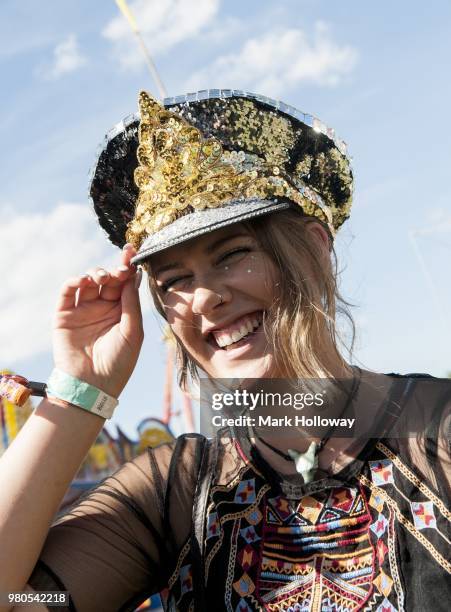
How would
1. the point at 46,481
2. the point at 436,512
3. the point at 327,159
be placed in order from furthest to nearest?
the point at 327,159, the point at 46,481, the point at 436,512

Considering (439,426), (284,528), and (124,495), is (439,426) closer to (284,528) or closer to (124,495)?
(284,528)

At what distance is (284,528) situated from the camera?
2.49 metres

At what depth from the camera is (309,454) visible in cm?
260

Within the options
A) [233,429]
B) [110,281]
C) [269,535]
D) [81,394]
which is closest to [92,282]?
[110,281]

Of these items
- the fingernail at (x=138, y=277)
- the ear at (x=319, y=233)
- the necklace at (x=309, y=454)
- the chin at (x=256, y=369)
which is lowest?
the necklace at (x=309, y=454)

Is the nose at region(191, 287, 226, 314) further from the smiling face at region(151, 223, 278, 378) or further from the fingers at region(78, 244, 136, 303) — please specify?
the fingers at region(78, 244, 136, 303)

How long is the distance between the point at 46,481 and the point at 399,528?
3.63 ft

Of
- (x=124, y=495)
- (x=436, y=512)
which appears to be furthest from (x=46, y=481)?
(x=436, y=512)

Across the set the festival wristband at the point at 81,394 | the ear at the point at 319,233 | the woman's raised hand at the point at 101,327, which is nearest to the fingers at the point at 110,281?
the woman's raised hand at the point at 101,327

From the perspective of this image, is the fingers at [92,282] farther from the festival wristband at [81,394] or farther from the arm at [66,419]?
the festival wristband at [81,394]

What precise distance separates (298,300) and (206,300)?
318mm

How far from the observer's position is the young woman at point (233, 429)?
2371mm

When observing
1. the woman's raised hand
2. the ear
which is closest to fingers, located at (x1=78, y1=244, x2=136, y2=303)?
the woman's raised hand

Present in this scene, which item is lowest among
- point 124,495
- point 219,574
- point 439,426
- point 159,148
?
point 219,574
